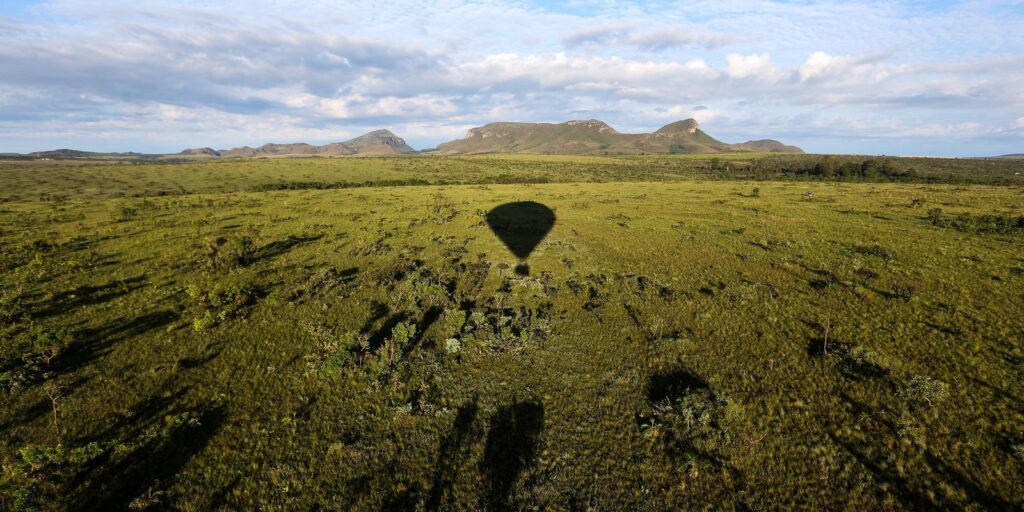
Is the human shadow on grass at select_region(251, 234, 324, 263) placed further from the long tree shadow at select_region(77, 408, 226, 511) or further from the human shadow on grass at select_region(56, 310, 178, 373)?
the long tree shadow at select_region(77, 408, 226, 511)

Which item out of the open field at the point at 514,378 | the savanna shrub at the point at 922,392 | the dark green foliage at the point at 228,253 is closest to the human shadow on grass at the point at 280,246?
the dark green foliage at the point at 228,253

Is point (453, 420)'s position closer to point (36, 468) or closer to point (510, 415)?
point (510, 415)

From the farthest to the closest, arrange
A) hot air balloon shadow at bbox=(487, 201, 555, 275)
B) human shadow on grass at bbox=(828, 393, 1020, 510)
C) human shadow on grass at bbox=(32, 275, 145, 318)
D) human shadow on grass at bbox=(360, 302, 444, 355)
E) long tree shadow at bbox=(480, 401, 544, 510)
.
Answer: hot air balloon shadow at bbox=(487, 201, 555, 275)
human shadow on grass at bbox=(32, 275, 145, 318)
human shadow on grass at bbox=(360, 302, 444, 355)
long tree shadow at bbox=(480, 401, 544, 510)
human shadow on grass at bbox=(828, 393, 1020, 510)

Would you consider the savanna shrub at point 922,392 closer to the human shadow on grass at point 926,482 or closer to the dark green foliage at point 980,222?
the human shadow on grass at point 926,482

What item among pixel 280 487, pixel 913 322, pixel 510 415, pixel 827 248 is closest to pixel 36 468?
pixel 280 487

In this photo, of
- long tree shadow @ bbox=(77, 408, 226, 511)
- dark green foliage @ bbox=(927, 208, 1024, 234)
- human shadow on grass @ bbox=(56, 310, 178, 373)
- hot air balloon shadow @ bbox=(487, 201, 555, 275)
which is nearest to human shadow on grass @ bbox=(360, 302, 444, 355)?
long tree shadow @ bbox=(77, 408, 226, 511)
